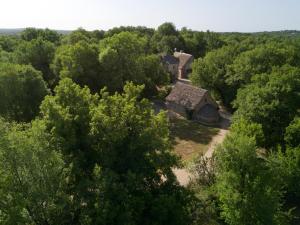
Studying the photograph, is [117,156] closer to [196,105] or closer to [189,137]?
[189,137]

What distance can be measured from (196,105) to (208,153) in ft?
39.9

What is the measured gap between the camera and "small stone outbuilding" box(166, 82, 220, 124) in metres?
50.0

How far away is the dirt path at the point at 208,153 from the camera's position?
31.1 m

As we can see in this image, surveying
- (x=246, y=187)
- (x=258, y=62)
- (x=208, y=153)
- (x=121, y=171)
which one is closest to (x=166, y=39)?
(x=258, y=62)

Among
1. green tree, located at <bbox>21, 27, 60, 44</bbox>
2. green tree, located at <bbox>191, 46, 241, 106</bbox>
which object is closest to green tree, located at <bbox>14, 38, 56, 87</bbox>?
green tree, located at <bbox>191, 46, 241, 106</bbox>

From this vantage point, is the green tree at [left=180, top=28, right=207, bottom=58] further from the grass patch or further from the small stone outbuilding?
the grass patch

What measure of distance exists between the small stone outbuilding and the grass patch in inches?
53.1

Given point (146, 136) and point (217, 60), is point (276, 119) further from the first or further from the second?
point (217, 60)

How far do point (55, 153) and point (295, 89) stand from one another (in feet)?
86.7

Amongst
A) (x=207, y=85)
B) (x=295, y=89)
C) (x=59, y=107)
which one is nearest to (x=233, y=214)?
(x=59, y=107)

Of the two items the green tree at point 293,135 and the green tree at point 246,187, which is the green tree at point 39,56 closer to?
the green tree at point 293,135

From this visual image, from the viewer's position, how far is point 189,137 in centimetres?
4409

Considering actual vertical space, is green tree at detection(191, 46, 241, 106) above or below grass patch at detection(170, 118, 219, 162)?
above

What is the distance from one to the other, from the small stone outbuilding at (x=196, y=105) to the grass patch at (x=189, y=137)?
1.35m
